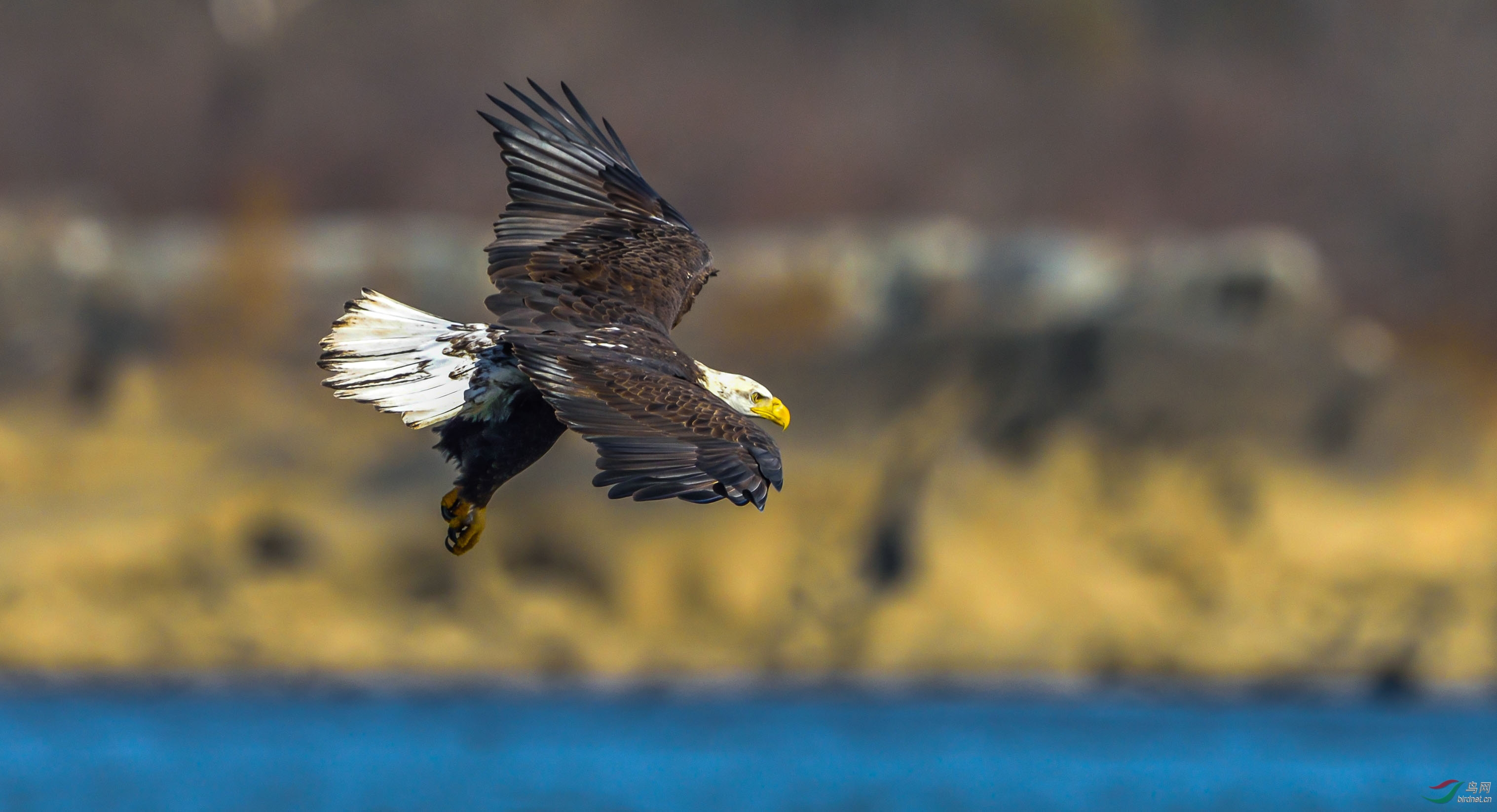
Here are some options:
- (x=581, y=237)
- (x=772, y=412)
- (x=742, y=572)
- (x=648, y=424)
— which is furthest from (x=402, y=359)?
(x=742, y=572)

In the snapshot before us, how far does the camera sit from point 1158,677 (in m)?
24.9

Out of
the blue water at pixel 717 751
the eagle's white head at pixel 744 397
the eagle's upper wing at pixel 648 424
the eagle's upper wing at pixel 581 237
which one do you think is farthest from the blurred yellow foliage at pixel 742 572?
the eagle's upper wing at pixel 648 424

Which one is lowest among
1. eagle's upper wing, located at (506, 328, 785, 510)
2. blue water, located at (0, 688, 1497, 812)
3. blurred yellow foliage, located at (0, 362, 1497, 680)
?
eagle's upper wing, located at (506, 328, 785, 510)

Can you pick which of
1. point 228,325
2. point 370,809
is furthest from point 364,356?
point 228,325

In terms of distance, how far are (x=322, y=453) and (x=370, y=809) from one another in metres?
7.72

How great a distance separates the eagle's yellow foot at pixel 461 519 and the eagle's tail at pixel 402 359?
0.98 feet

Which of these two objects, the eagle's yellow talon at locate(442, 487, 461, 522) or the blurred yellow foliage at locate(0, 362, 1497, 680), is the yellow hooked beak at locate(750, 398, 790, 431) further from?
the blurred yellow foliage at locate(0, 362, 1497, 680)

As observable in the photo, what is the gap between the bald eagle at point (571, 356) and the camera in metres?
6.12

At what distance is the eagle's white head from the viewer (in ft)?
23.7

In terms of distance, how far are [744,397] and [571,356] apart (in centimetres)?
90

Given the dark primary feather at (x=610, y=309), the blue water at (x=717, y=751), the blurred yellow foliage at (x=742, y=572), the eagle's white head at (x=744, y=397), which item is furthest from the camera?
the blurred yellow foliage at (x=742, y=572)

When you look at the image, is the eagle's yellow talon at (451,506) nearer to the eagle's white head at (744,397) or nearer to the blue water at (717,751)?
the eagle's white head at (744,397)

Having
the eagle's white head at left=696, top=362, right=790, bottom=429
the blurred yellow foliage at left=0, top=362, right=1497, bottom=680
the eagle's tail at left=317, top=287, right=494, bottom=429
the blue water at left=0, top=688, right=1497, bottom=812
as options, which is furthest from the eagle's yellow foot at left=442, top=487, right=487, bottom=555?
the blurred yellow foliage at left=0, top=362, right=1497, bottom=680

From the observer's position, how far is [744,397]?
727 centimetres
